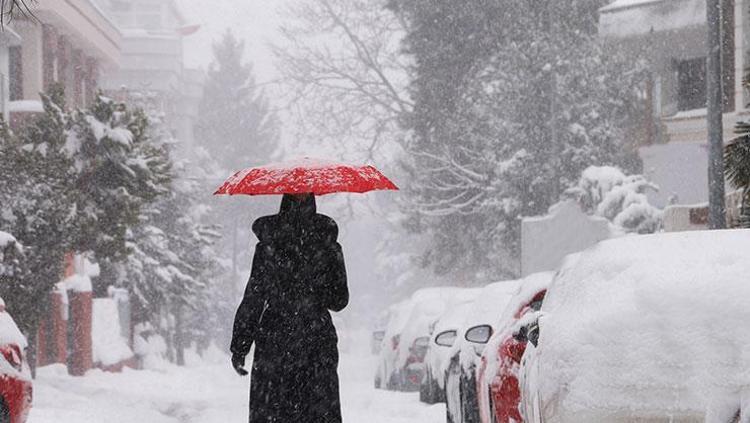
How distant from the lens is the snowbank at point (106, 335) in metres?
35.5

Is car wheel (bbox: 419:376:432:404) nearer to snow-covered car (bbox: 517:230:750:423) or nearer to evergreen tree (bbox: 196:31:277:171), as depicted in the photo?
snow-covered car (bbox: 517:230:750:423)

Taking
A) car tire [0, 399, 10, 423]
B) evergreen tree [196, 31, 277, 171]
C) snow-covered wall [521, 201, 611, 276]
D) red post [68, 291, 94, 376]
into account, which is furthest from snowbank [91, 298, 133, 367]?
evergreen tree [196, 31, 277, 171]

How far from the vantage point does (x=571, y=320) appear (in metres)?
6.33

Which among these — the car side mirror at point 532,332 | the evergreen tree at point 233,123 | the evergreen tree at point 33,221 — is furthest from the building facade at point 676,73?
the evergreen tree at point 233,123

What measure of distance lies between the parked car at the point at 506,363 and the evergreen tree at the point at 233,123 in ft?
277

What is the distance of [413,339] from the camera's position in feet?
67.9

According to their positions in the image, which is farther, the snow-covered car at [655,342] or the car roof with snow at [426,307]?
the car roof with snow at [426,307]

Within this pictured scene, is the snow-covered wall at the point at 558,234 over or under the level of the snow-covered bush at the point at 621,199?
under

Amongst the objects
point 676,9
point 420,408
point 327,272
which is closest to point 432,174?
point 676,9

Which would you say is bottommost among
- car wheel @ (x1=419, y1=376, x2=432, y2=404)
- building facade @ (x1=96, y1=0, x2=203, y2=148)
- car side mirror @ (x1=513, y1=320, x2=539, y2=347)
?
car wheel @ (x1=419, y1=376, x2=432, y2=404)

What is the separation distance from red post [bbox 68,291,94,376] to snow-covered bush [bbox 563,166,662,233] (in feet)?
37.7

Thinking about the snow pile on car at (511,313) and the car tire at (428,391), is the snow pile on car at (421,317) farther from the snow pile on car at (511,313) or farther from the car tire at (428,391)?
the snow pile on car at (511,313)

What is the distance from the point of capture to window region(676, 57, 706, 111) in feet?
101

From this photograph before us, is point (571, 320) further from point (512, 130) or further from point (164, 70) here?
point (164, 70)
